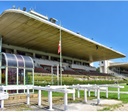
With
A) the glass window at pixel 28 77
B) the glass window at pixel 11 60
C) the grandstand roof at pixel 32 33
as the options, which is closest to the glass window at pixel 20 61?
the glass window at pixel 11 60

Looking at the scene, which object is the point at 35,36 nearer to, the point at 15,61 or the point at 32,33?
the point at 32,33

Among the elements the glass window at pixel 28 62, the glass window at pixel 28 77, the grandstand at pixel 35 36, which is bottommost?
the glass window at pixel 28 77

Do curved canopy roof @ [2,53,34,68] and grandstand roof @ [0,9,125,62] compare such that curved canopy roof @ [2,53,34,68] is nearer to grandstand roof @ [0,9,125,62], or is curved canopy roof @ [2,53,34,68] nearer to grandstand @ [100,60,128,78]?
grandstand roof @ [0,9,125,62]

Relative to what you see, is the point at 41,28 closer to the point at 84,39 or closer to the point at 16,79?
the point at 84,39

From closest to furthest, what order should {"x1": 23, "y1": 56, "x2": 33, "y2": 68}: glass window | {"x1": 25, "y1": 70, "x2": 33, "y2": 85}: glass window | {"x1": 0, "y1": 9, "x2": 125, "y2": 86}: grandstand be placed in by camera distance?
{"x1": 23, "y1": 56, "x2": 33, "y2": 68}: glass window < {"x1": 25, "y1": 70, "x2": 33, "y2": 85}: glass window < {"x1": 0, "y1": 9, "x2": 125, "y2": 86}: grandstand

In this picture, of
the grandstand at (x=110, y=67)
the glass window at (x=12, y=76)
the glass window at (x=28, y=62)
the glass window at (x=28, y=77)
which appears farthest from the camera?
the grandstand at (x=110, y=67)

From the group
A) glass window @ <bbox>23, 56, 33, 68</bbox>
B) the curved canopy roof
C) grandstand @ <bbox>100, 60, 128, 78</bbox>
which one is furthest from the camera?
grandstand @ <bbox>100, 60, 128, 78</bbox>

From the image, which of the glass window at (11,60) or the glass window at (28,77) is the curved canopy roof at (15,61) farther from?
the glass window at (28,77)

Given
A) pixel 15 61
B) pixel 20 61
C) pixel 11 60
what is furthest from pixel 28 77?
pixel 11 60

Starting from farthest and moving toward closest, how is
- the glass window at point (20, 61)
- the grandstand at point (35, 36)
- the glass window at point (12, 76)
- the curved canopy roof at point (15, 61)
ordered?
1. the grandstand at point (35, 36)
2. the glass window at point (20, 61)
3. the glass window at point (12, 76)
4. the curved canopy roof at point (15, 61)

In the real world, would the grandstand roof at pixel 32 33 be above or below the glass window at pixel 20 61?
above

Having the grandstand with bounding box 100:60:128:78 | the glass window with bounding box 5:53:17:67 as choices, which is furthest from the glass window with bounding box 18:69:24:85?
the grandstand with bounding box 100:60:128:78

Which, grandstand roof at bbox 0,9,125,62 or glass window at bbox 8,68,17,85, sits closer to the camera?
glass window at bbox 8,68,17,85

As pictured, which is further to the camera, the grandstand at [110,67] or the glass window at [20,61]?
the grandstand at [110,67]
